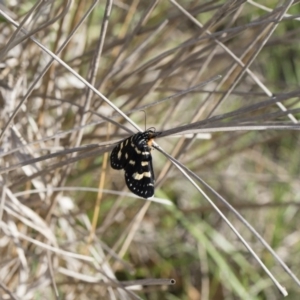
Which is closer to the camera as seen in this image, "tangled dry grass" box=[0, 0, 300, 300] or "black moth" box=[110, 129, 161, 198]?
"black moth" box=[110, 129, 161, 198]

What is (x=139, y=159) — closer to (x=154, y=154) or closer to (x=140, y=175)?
(x=140, y=175)

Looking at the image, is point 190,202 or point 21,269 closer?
point 21,269

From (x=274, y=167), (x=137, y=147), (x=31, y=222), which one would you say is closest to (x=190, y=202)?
(x=274, y=167)

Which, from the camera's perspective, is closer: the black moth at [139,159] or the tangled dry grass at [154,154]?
the black moth at [139,159]

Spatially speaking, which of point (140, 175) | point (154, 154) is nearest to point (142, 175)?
point (140, 175)

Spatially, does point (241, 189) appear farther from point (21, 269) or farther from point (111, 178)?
point (21, 269)
